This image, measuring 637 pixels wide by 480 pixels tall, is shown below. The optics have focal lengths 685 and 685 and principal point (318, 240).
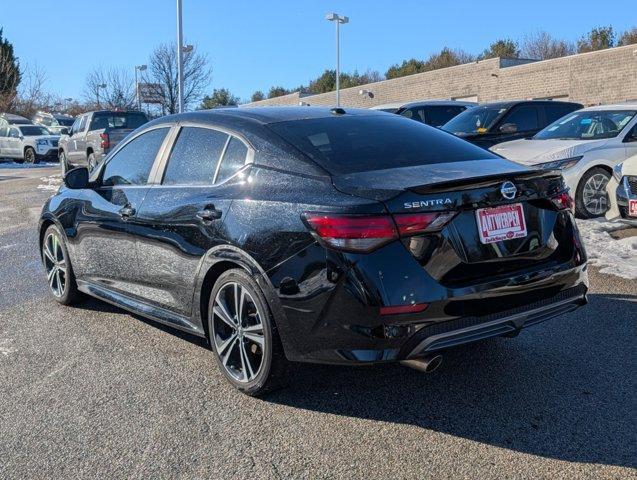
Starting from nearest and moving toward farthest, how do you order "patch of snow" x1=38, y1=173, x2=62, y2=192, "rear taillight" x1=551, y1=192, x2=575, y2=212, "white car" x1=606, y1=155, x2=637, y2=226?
"rear taillight" x1=551, y1=192, x2=575, y2=212 → "white car" x1=606, y1=155, x2=637, y2=226 → "patch of snow" x1=38, y1=173, x2=62, y2=192

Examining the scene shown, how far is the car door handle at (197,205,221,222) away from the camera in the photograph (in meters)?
3.98

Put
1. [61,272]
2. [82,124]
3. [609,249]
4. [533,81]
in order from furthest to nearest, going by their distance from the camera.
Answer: [533,81]
[82,124]
[609,249]
[61,272]

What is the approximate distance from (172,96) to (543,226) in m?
43.0

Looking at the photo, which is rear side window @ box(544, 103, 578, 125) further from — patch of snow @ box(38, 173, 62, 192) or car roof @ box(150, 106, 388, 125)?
patch of snow @ box(38, 173, 62, 192)

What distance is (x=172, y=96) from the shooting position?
44.3 meters

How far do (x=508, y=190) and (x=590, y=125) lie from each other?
7.42 metres

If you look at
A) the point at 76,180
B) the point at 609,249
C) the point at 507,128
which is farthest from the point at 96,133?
the point at 609,249

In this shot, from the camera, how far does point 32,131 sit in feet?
98.4

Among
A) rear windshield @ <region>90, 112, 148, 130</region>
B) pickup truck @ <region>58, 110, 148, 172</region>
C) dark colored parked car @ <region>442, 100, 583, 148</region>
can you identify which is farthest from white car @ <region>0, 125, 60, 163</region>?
dark colored parked car @ <region>442, 100, 583, 148</region>

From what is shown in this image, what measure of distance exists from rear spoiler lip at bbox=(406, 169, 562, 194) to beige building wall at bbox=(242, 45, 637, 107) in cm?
2669

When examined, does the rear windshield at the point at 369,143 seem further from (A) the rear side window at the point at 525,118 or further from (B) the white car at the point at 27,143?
(B) the white car at the point at 27,143

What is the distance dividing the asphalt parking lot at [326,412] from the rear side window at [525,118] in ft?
26.7

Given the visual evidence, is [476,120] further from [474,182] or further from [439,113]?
[474,182]

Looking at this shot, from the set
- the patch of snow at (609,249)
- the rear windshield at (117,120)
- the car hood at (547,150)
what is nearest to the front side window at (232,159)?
the patch of snow at (609,249)
